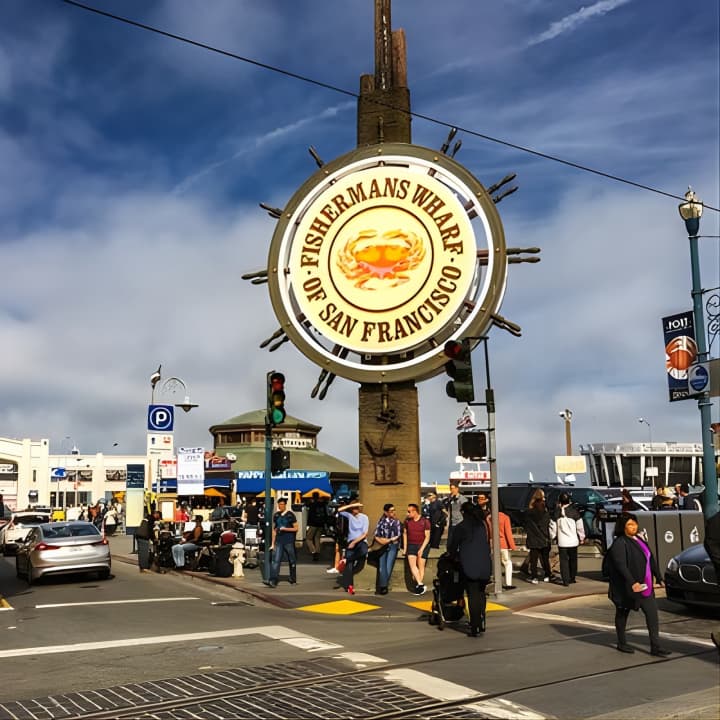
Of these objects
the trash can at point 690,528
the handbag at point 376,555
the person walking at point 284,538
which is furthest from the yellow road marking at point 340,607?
the trash can at point 690,528

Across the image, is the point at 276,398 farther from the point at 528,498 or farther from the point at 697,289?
the point at 528,498

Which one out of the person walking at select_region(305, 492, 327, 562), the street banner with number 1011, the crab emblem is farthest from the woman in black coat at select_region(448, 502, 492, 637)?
the street banner with number 1011

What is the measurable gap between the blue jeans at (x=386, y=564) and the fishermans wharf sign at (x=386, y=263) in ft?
11.8

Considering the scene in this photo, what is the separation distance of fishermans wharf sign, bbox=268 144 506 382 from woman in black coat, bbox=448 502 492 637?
6109 millimetres

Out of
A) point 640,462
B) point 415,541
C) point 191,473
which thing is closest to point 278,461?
point 415,541

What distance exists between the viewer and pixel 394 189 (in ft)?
58.3

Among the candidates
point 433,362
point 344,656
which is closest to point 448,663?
point 344,656

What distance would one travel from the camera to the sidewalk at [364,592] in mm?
14148

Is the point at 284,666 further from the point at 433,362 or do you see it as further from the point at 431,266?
the point at 431,266

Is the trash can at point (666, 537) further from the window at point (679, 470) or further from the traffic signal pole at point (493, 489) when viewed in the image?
the window at point (679, 470)

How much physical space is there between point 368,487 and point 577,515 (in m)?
4.18

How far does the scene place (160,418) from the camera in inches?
1188

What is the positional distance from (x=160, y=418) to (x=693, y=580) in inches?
851

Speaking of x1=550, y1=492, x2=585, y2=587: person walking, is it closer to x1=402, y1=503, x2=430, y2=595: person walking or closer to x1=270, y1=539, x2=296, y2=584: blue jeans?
x1=402, y1=503, x2=430, y2=595: person walking
